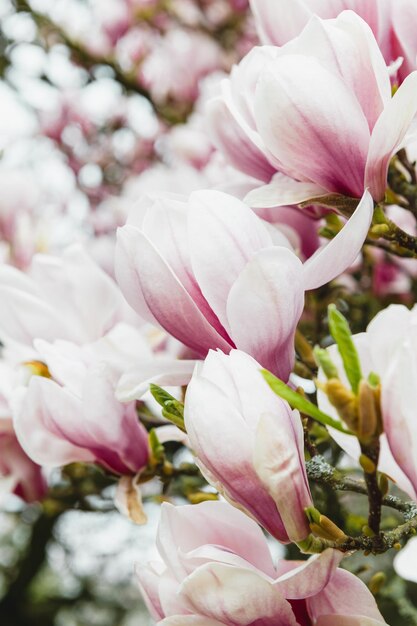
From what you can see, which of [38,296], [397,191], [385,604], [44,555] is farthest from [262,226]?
[44,555]

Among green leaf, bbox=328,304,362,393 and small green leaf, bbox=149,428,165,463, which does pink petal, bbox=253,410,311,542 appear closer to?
green leaf, bbox=328,304,362,393

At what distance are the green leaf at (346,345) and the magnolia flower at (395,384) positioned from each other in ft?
0.06

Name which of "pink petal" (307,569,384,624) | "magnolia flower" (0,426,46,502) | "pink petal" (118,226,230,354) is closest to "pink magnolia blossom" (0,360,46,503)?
"magnolia flower" (0,426,46,502)

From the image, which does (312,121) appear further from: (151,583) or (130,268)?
(151,583)

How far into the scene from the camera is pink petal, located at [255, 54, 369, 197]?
0.51 meters

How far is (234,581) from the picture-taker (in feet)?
1.49

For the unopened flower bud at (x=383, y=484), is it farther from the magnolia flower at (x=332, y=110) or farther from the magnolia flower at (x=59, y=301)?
the magnolia flower at (x=59, y=301)

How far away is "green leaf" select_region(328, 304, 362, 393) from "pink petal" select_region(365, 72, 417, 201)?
0.52 ft

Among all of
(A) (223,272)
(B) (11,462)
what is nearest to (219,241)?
(A) (223,272)

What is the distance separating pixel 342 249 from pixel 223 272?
0.07m

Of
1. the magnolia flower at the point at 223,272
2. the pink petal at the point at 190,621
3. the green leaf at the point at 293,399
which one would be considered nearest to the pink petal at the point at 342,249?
the magnolia flower at the point at 223,272

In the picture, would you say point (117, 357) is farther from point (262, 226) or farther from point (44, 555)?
point (44, 555)

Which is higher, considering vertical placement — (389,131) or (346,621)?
(389,131)

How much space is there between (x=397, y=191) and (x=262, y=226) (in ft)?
0.65
